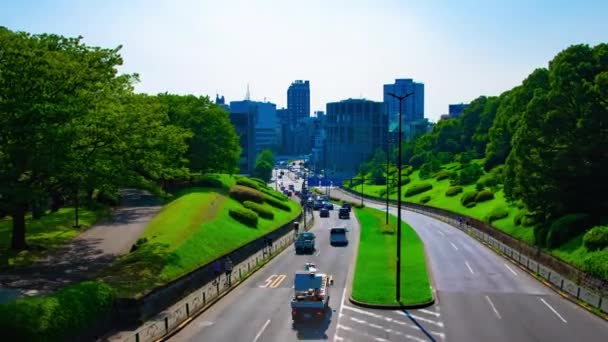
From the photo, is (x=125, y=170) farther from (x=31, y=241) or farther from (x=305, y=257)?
(x=305, y=257)

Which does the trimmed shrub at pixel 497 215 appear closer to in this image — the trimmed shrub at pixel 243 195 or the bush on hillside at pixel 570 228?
the bush on hillside at pixel 570 228

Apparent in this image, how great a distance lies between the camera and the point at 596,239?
37.7 meters

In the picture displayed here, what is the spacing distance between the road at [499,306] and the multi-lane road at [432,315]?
4 cm

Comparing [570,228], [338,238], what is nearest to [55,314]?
[570,228]

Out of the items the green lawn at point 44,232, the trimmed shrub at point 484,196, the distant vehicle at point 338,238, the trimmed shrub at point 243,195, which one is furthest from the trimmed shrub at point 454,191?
the green lawn at point 44,232

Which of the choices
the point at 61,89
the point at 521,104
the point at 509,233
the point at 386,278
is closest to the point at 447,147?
the point at 521,104

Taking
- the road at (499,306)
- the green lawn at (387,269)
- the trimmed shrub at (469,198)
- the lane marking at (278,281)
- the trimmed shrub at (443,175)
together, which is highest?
the trimmed shrub at (443,175)

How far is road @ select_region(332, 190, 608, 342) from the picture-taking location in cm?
2516

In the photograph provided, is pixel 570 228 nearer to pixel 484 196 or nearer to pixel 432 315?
pixel 432 315

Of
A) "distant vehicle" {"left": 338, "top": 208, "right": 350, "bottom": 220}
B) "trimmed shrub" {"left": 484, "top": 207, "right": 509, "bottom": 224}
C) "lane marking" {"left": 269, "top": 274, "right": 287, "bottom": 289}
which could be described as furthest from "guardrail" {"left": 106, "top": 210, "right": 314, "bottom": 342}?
"distant vehicle" {"left": 338, "top": 208, "right": 350, "bottom": 220}

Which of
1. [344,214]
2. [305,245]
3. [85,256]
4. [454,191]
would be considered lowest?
[344,214]

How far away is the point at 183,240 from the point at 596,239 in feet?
91.0

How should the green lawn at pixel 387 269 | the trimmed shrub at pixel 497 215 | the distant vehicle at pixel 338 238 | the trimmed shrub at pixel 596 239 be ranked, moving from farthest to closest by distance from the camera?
the trimmed shrub at pixel 497 215, the distant vehicle at pixel 338 238, the trimmed shrub at pixel 596 239, the green lawn at pixel 387 269

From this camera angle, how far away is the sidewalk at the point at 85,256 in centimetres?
2890
